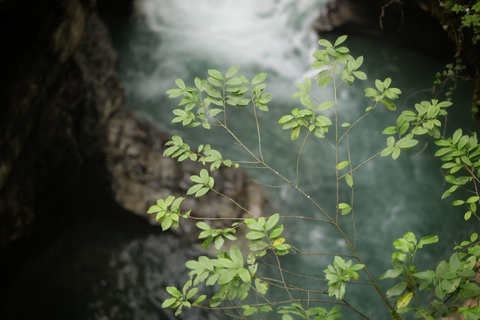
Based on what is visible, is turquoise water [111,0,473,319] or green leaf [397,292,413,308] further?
turquoise water [111,0,473,319]

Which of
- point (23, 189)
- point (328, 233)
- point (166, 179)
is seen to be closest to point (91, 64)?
point (166, 179)

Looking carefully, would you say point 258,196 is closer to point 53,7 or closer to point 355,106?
point 355,106

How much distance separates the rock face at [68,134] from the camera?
3400 mm

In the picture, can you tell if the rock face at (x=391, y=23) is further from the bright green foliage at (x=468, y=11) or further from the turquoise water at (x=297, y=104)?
the bright green foliage at (x=468, y=11)

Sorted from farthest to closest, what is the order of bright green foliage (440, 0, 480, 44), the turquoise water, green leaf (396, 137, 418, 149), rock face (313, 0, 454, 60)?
rock face (313, 0, 454, 60) → the turquoise water → bright green foliage (440, 0, 480, 44) → green leaf (396, 137, 418, 149)

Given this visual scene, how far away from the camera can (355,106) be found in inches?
257

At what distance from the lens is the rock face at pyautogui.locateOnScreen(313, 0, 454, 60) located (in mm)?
6652

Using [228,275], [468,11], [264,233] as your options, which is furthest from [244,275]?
[468,11]

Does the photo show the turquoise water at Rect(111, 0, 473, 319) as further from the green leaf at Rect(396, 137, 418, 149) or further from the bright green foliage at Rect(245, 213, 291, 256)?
the bright green foliage at Rect(245, 213, 291, 256)

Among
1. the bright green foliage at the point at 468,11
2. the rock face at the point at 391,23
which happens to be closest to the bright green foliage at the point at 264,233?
the bright green foliage at the point at 468,11

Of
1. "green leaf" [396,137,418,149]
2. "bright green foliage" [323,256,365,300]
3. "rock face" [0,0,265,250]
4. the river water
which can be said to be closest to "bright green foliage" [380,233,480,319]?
"bright green foliage" [323,256,365,300]

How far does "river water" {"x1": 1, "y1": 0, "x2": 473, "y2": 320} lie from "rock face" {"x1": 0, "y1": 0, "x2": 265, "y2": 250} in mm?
506

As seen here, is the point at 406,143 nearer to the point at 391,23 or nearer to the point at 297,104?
the point at 297,104

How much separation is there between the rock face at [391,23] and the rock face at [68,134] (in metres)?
4.26
